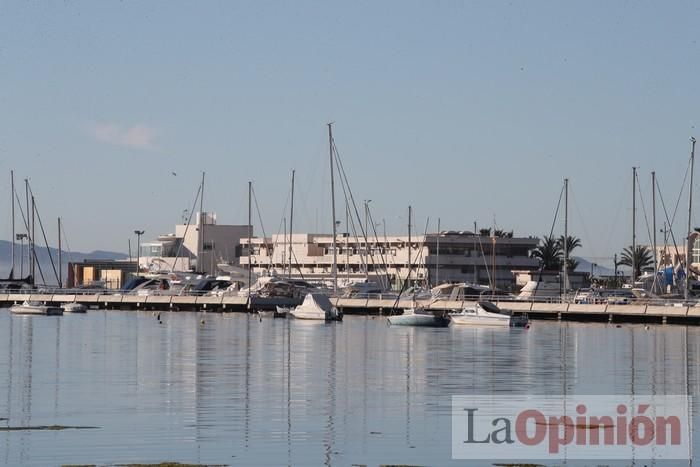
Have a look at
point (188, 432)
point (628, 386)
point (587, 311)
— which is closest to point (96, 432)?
point (188, 432)

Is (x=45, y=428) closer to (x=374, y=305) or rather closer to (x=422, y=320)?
(x=422, y=320)

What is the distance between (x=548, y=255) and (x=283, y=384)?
141 meters

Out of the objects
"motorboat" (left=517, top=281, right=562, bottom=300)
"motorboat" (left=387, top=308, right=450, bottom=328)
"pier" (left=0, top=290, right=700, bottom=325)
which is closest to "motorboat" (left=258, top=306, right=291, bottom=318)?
"pier" (left=0, top=290, right=700, bottom=325)

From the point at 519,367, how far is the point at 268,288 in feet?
268

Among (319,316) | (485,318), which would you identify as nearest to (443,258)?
(319,316)

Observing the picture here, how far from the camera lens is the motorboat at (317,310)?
111m

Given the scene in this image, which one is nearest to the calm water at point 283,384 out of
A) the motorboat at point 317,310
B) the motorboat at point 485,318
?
the motorboat at point 485,318

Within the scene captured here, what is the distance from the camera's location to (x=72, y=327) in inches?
3893

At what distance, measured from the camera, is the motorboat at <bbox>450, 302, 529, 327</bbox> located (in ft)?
335

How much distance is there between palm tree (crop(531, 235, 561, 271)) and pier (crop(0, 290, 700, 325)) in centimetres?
5678

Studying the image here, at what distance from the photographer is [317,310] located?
111 metres

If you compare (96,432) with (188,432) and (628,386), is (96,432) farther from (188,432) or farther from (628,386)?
(628,386)

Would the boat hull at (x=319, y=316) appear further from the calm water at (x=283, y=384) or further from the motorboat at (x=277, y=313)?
the calm water at (x=283, y=384)

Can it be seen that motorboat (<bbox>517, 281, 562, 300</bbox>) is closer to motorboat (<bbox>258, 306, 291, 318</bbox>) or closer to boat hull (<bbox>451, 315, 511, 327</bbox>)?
motorboat (<bbox>258, 306, 291, 318</bbox>)
